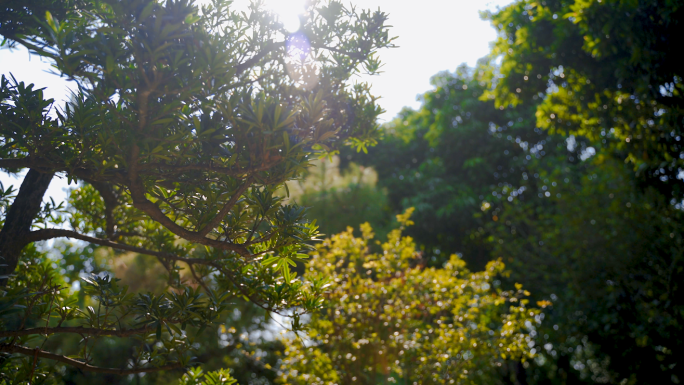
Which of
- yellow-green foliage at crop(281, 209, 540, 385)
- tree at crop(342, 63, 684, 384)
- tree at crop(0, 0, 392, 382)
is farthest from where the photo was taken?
tree at crop(342, 63, 684, 384)

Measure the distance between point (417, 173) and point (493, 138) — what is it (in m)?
2.43

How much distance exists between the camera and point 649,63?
547cm

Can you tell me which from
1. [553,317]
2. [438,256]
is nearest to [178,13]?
[553,317]

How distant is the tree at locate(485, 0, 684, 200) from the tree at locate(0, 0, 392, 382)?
14.7ft

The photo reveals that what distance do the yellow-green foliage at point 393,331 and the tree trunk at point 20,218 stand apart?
2.89m

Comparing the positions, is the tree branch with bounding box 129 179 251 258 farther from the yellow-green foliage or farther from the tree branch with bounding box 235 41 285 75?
the yellow-green foliage

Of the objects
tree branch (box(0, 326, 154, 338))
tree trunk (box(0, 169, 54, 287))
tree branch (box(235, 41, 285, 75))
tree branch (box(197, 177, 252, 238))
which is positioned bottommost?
tree branch (box(0, 326, 154, 338))

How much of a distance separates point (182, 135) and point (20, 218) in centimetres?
141

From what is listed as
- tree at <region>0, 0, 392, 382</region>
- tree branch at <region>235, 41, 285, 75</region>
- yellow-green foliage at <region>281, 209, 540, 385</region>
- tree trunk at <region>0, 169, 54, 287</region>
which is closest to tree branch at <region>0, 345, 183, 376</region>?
tree at <region>0, 0, 392, 382</region>

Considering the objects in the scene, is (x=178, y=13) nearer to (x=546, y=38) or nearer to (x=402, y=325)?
(x=402, y=325)

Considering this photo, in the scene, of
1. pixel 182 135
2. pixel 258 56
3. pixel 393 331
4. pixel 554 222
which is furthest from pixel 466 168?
pixel 182 135

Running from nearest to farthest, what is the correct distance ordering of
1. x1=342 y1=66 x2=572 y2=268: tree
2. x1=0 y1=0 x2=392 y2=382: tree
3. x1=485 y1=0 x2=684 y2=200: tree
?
x1=0 y1=0 x2=392 y2=382: tree
x1=485 y1=0 x2=684 y2=200: tree
x1=342 y1=66 x2=572 y2=268: tree

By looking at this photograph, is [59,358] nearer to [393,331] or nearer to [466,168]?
[393,331]

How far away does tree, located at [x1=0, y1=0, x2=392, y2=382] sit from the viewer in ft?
5.63
